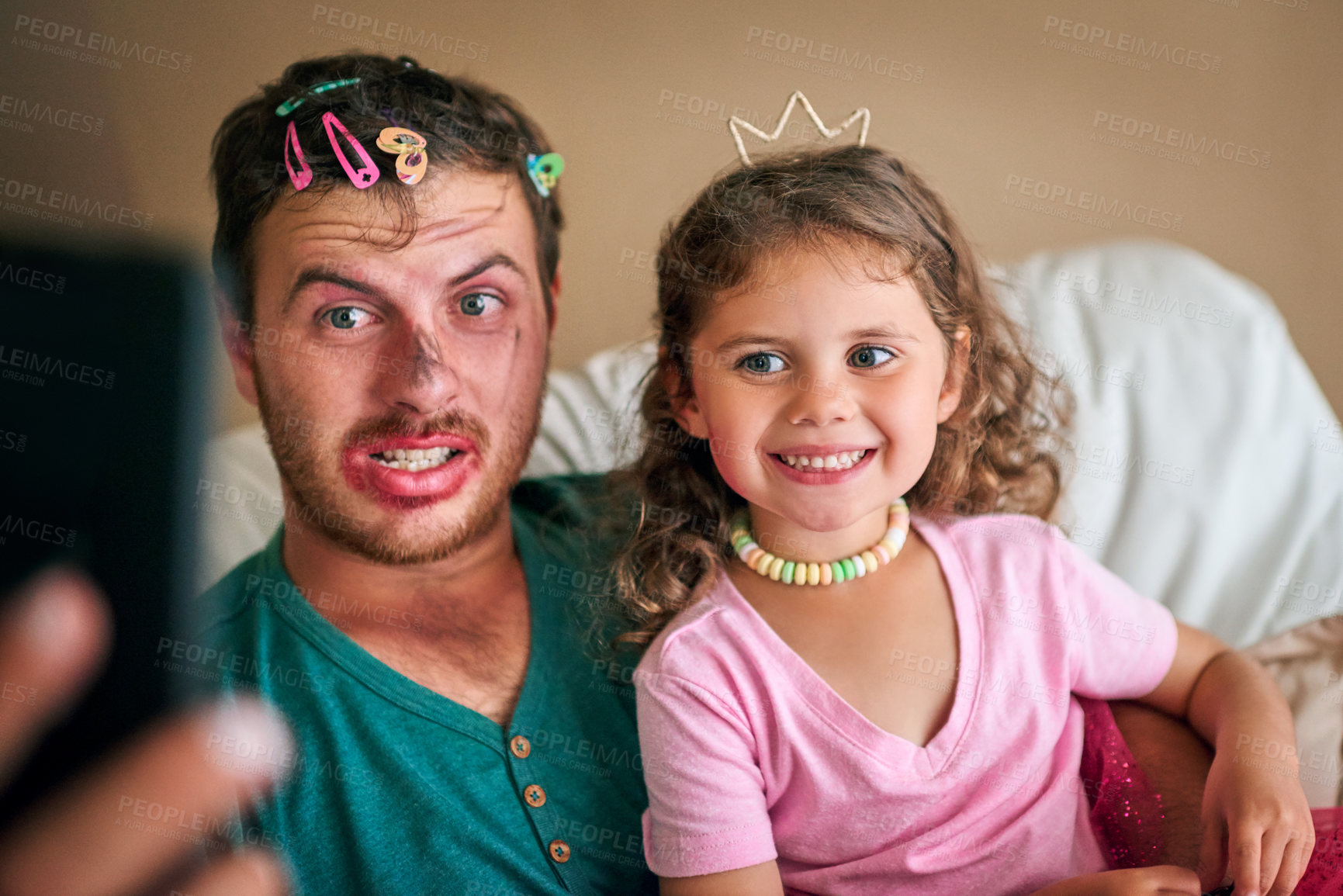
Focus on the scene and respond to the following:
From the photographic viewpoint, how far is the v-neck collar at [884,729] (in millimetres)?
1009

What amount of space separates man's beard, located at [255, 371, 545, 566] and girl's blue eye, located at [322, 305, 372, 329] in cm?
10

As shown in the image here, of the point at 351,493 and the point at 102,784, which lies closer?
the point at 102,784

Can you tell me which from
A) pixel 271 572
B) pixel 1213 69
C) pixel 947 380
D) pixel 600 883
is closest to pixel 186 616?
pixel 271 572

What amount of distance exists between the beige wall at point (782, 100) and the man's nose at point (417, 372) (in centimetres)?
18

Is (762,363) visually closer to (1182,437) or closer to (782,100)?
(782,100)

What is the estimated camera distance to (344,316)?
1023mm

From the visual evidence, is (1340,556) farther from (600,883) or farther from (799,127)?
(600,883)

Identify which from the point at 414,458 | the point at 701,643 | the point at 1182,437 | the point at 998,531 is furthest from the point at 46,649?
the point at 1182,437

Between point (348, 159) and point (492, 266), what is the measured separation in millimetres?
187

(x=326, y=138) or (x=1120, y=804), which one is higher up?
(x=326, y=138)

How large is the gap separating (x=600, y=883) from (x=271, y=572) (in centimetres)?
51

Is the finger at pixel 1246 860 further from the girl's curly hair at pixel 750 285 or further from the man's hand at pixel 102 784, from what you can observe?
the man's hand at pixel 102 784

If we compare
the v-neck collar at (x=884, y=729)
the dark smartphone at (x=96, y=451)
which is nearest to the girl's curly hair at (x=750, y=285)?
the v-neck collar at (x=884, y=729)

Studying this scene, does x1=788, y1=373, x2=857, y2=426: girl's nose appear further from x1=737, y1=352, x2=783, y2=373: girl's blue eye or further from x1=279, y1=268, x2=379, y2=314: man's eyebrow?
x1=279, y1=268, x2=379, y2=314: man's eyebrow
